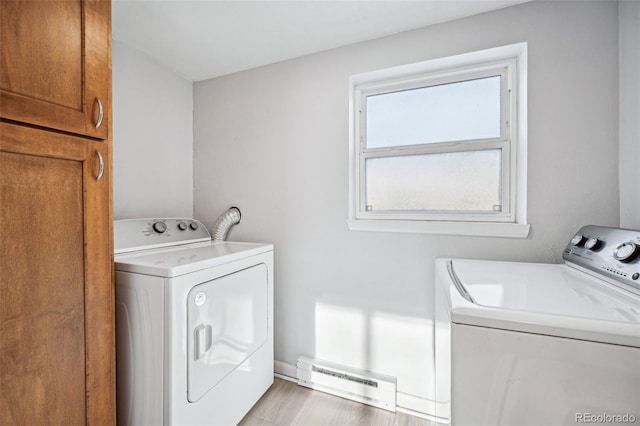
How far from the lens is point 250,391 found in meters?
1.51

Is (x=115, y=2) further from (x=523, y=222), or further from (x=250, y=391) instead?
(x=523, y=222)

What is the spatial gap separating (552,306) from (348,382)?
1340 millimetres

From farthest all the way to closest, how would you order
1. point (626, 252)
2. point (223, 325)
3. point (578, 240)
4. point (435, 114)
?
point (435, 114) < point (223, 325) < point (578, 240) < point (626, 252)

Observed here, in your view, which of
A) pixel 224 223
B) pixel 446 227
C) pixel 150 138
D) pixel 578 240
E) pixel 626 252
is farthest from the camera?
pixel 224 223

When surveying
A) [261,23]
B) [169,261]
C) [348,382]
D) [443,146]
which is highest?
[261,23]

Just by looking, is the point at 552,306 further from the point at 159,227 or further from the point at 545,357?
the point at 159,227

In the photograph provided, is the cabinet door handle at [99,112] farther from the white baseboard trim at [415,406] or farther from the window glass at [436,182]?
the white baseboard trim at [415,406]

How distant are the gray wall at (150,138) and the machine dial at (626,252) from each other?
2345 mm

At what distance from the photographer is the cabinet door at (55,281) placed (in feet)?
2.63

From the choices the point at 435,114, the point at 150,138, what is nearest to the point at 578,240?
the point at 435,114

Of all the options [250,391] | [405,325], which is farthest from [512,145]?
[250,391]

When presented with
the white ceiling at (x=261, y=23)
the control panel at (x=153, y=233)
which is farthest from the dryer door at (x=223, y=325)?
the white ceiling at (x=261, y=23)

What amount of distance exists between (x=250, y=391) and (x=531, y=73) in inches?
89.7

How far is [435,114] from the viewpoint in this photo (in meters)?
1.63
